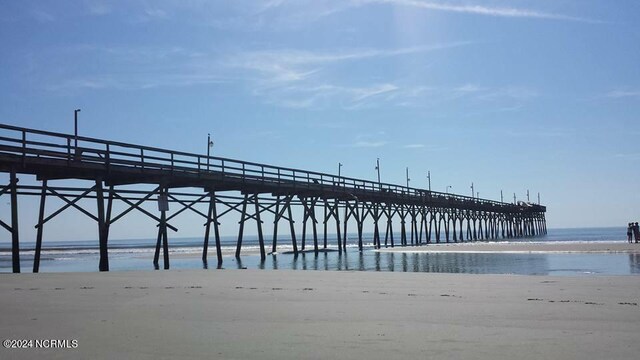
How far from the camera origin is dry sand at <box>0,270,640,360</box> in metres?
4.36

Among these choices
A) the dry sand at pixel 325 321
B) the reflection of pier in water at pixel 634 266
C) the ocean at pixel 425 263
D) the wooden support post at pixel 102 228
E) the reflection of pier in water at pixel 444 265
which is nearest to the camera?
the dry sand at pixel 325 321

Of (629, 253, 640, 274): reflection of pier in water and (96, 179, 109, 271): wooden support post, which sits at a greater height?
(96, 179, 109, 271): wooden support post

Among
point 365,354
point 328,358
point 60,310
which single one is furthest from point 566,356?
point 60,310

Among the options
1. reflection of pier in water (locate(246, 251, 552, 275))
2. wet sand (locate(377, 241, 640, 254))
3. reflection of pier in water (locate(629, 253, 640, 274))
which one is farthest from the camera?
wet sand (locate(377, 241, 640, 254))

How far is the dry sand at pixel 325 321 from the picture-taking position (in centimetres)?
436

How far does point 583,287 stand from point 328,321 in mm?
6240

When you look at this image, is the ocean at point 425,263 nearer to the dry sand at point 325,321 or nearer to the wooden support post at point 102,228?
the wooden support post at point 102,228

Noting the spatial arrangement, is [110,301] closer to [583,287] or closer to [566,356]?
[566,356]

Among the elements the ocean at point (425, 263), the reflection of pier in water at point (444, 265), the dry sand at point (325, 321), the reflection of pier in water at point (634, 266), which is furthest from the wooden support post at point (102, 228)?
the reflection of pier in water at point (634, 266)

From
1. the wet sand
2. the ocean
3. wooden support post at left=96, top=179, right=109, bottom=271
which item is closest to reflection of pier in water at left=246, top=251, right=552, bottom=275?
the ocean

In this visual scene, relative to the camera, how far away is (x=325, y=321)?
579cm

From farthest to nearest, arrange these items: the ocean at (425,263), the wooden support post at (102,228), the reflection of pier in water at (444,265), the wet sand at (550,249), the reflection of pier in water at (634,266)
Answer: the wet sand at (550,249)
the reflection of pier in water at (444,265)
the wooden support post at (102,228)
the ocean at (425,263)
the reflection of pier in water at (634,266)

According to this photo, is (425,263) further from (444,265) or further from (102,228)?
(102,228)

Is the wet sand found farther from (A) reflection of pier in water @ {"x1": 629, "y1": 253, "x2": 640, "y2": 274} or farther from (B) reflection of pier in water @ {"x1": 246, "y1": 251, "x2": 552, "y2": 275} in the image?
(A) reflection of pier in water @ {"x1": 629, "y1": 253, "x2": 640, "y2": 274}
